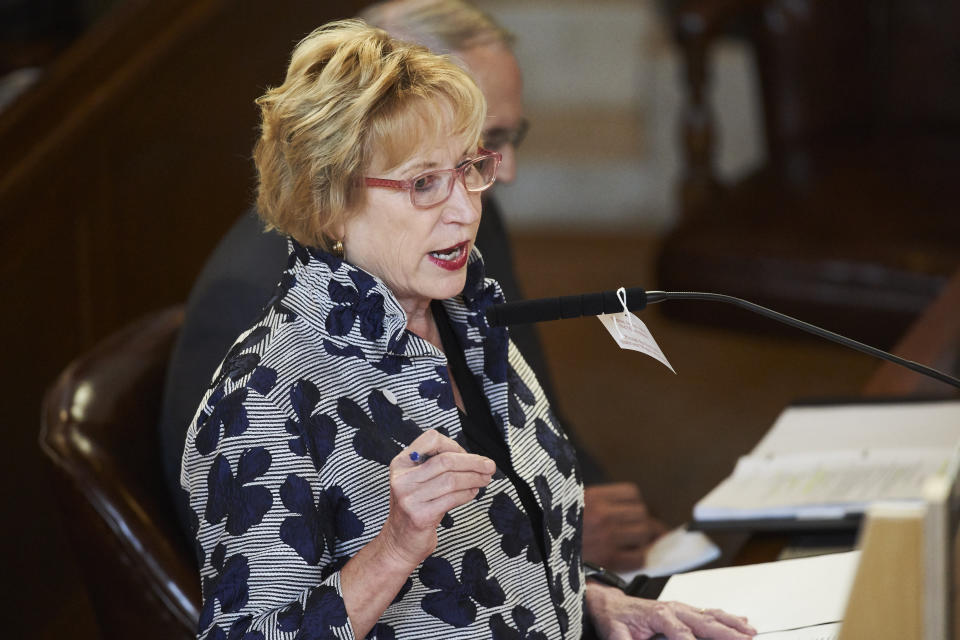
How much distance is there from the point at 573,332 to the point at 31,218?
7.54 feet

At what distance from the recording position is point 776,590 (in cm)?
126

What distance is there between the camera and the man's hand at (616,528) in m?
1.63

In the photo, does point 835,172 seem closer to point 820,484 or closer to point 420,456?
point 820,484

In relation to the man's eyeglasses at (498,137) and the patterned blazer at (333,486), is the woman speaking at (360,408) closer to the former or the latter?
the patterned blazer at (333,486)

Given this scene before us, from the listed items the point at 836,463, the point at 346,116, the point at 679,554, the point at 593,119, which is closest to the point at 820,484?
the point at 836,463

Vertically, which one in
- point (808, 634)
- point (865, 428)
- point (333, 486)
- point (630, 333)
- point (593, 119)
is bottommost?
point (593, 119)

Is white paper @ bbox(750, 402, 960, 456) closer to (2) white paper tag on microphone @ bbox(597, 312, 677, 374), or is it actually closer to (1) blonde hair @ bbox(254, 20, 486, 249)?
(2) white paper tag on microphone @ bbox(597, 312, 677, 374)

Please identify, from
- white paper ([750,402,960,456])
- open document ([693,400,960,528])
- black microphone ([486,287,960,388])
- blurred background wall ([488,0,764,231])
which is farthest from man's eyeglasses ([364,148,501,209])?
blurred background wall ([488,0,764,231])

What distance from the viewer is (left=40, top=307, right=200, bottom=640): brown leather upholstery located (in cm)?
128

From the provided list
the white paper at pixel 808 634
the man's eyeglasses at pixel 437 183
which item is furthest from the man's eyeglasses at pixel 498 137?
the white paper at pixel 808 634

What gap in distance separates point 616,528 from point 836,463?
0.30 meters

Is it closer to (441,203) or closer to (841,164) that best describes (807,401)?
(441,203)

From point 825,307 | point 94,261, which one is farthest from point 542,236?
point 94,261

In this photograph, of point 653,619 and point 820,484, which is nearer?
point 653,619
